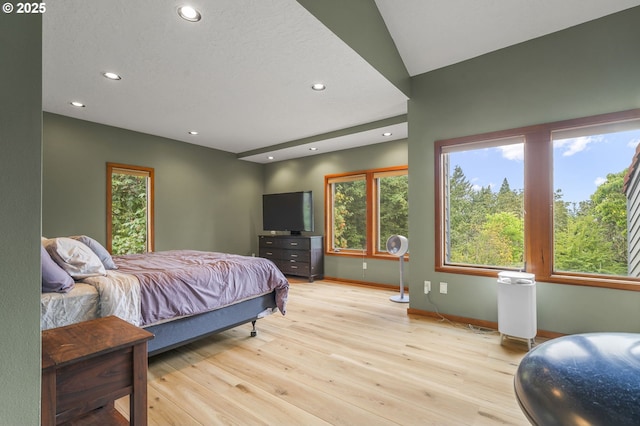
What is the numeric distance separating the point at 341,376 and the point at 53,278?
201 centimetres

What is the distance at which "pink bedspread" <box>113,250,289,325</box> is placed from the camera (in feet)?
7.43

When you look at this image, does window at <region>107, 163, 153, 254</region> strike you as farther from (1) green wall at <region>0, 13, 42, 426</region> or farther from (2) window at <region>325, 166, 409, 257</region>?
(1) green wall at <region>0, 13, 42, 426</region>

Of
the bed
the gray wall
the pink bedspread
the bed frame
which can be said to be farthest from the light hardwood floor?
the gray wall

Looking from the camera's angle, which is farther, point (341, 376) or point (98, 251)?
point (98, 251)

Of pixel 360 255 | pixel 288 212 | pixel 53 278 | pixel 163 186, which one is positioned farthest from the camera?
pixel 288 212

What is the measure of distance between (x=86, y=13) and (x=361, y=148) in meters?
4.13

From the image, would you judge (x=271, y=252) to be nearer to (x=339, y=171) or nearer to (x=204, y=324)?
(x=339, y=171)

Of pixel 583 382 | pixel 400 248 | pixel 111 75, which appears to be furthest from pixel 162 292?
pixel 400 248

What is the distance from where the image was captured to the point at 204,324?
2.58 m

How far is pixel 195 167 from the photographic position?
5.56 m

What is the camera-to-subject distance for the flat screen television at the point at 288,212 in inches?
230

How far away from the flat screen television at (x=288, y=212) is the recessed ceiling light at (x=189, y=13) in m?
3.86

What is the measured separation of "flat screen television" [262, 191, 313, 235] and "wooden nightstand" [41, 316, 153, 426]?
14.7 feet

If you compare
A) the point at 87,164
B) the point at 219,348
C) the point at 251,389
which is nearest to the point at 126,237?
the point at 87,164
